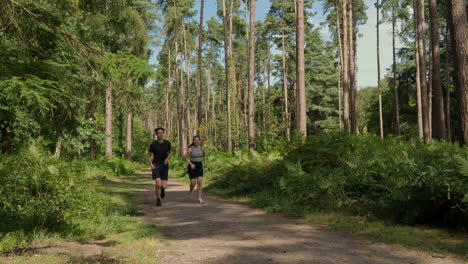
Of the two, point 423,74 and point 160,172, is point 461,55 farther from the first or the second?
point 423,74

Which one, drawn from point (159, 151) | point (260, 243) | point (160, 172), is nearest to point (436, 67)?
point (159, 151)

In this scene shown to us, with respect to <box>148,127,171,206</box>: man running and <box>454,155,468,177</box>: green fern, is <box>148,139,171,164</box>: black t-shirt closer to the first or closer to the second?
<box>148,127,171,206</box>: man running

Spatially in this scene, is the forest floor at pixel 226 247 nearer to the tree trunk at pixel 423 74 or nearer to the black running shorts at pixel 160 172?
the black running shorts at pixel 160 172

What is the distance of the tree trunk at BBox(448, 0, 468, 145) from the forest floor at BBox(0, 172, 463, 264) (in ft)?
13.6

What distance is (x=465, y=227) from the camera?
5629 mm

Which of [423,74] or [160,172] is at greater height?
[423,74]

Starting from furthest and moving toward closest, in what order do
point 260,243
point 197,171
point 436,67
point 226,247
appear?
point 436,67 < point 197,171 < point 260,243 < point 226,247

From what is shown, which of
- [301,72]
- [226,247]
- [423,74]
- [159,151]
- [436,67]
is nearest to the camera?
[226,247]

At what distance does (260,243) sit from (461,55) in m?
6.30

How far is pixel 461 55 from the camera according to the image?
770 cm

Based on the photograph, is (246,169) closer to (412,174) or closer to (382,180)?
(382,180)

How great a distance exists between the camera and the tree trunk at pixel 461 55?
24.9ft

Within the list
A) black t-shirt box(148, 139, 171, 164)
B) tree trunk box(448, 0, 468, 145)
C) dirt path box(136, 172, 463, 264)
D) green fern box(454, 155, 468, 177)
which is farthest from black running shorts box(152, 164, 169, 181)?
tree trunk box(448, 0, 468, 145)

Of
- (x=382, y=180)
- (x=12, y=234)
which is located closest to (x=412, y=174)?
(x=382, y=180)
